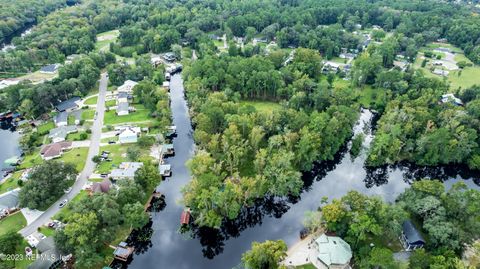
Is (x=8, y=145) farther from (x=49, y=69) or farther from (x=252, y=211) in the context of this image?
(x=252, y=211)

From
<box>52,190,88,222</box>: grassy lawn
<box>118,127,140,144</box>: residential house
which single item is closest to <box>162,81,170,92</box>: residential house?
<box>118,127,140,144</box>: residential house

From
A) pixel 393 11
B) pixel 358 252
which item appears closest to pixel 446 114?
pixel 358 252

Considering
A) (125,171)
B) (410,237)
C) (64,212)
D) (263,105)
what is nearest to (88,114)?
(125,171)

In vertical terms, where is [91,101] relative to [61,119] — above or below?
below

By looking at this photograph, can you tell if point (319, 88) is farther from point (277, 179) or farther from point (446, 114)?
point (277, 179)

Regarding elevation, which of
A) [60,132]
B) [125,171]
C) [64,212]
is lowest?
[64,212]

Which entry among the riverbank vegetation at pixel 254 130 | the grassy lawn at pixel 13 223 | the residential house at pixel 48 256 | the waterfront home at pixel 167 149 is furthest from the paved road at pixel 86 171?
the riverbank vegetation at pixel 254 130

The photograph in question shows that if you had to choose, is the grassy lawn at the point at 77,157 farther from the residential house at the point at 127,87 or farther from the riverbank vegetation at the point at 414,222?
the riverbank vegetation at the point at 414,222
